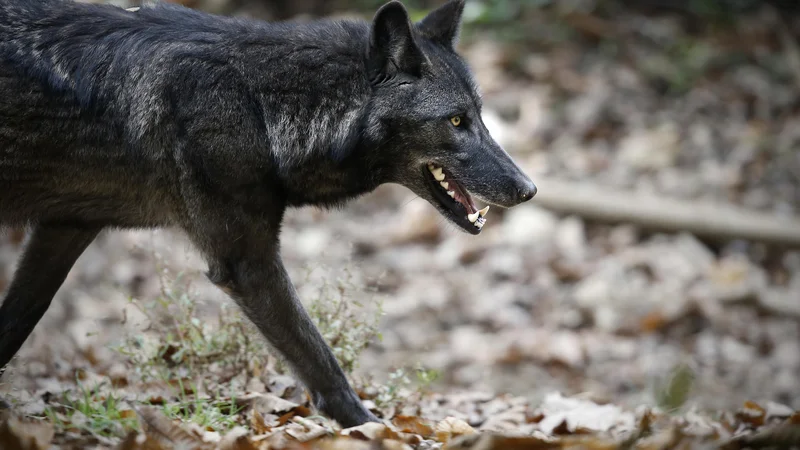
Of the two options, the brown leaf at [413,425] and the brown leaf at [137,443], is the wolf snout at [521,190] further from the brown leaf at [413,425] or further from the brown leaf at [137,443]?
the brown leaf at [137,443]

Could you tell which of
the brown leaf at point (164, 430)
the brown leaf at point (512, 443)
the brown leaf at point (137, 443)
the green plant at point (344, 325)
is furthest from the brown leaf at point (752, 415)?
the brown leaf at point (137, 443)

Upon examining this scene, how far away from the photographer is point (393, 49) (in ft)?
13.6

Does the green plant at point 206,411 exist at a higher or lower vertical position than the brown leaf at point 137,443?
lower

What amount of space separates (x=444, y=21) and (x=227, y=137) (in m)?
1.42

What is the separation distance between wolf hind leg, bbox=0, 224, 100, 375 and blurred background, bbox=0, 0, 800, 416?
569 millimetres

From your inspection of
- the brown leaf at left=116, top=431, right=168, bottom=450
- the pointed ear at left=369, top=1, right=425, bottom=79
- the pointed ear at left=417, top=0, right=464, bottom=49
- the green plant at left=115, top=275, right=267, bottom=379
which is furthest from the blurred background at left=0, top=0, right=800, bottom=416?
the brown leaf at left=116, top=431, right=168, bottom=450

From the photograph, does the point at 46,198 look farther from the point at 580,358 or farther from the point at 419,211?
the point at 419,211

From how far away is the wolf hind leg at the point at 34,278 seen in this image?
4.31m

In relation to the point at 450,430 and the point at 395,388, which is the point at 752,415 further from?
the point at 395,388

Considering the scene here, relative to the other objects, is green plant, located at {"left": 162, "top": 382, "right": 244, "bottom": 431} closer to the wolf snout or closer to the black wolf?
the black wolf

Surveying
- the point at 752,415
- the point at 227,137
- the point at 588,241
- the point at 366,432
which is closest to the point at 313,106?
the point at 227,137

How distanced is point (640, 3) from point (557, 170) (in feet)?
16.2

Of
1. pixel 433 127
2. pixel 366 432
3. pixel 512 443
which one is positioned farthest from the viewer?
pixel 433 127

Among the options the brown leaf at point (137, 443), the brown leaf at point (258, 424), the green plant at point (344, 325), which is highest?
the green plant at point (344, 325)
